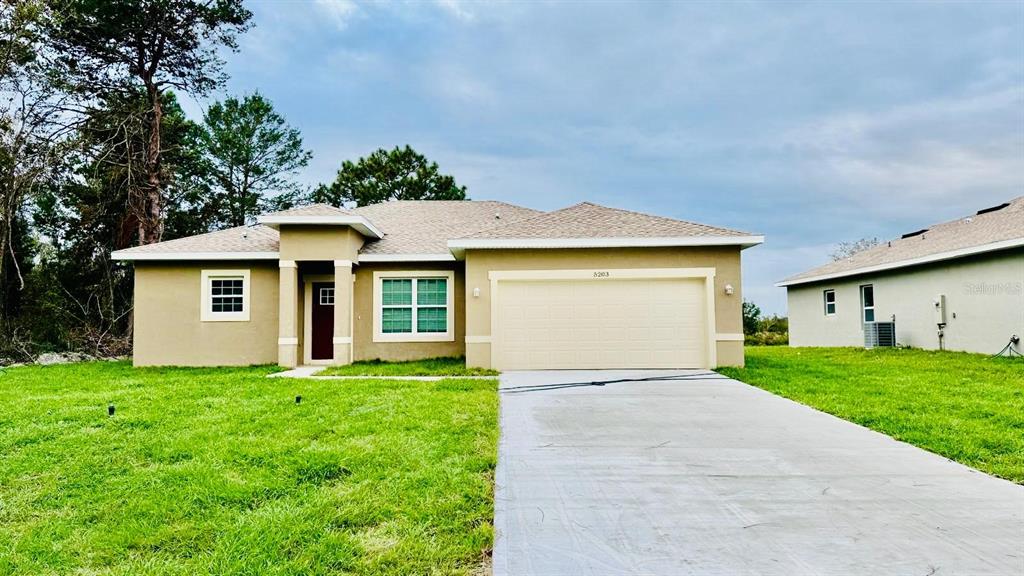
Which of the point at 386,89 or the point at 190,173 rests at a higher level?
the point at 386,89

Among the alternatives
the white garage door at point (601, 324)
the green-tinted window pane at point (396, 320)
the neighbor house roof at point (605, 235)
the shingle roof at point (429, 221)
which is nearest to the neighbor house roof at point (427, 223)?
the shingle roof at point (429, 221)

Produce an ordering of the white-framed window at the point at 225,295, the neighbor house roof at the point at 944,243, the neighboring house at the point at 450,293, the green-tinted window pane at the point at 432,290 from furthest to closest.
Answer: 1. the green-tinted window pane at the point at 432,290
2. the white-framed window at the point at 225,295
3. the neighbor house roof at the point at 944,243
4. the neighboring house at the point at 450,293

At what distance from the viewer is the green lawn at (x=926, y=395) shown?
566cm

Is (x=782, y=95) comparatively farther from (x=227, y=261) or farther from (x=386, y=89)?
(x=227, y=261)

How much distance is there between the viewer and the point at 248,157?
28000mm

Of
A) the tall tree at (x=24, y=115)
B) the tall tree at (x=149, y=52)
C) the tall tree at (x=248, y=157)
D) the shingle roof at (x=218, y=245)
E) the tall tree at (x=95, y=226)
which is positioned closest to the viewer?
A: the shingle roof at (x=218, y=245)

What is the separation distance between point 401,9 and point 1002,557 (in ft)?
55.4

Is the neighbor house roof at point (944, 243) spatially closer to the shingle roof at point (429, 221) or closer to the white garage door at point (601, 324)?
the white garage door at point (601, 324)

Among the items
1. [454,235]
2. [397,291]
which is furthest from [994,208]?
[397,291]

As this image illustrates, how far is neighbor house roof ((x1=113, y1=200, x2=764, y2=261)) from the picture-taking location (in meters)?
12.2

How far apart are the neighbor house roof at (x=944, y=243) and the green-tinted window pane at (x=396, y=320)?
13623mm

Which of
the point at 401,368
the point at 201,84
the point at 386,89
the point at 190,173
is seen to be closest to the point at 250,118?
the point at 190,173

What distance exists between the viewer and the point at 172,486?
14.3 feet

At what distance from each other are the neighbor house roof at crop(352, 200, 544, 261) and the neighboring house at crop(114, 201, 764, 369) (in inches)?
3.7
